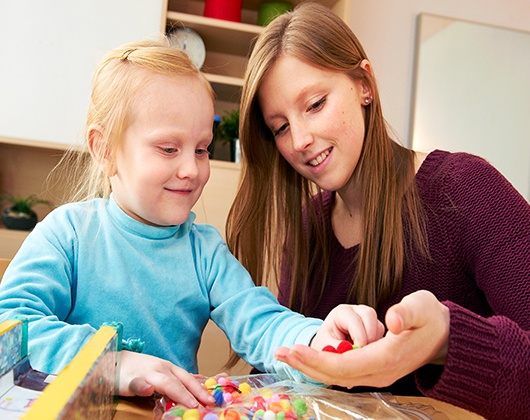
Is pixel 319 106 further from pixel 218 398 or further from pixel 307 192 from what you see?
pixel 218 398

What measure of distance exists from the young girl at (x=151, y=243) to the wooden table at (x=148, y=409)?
17cm

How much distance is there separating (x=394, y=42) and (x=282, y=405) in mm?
2671

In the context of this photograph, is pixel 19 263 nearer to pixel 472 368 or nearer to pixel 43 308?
pixel 43 308

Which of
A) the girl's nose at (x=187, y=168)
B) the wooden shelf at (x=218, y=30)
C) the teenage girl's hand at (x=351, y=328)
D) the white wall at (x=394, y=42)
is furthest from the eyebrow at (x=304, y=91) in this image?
the white wall at (x=394, y=42)

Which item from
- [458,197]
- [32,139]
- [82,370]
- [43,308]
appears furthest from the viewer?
[32,139]

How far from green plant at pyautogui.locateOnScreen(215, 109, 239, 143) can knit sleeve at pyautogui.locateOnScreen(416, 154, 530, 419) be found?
1.34 metres

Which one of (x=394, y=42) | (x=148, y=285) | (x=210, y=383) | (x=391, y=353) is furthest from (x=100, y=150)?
(x=394, y=42)

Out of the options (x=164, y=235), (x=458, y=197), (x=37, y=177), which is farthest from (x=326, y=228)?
(x=37, y=177)

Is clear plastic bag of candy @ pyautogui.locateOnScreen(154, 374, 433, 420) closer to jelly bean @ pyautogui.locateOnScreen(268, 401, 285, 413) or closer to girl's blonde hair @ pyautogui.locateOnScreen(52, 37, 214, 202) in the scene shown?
jelly bean @ pyautogui.locateOnScreen(268, 401, 285, 413)

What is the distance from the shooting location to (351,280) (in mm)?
1161

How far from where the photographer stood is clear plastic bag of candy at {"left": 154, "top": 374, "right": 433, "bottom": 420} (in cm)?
59

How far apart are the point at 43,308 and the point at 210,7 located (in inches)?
77.9

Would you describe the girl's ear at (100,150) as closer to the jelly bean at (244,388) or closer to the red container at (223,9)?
the jelly bean at (244,388)

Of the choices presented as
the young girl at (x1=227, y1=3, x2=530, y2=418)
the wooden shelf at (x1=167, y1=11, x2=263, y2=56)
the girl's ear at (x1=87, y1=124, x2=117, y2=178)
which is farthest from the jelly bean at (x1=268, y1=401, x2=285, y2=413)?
the wooden shelf at (x1=167, y1=11, x2=263, y2=56)
